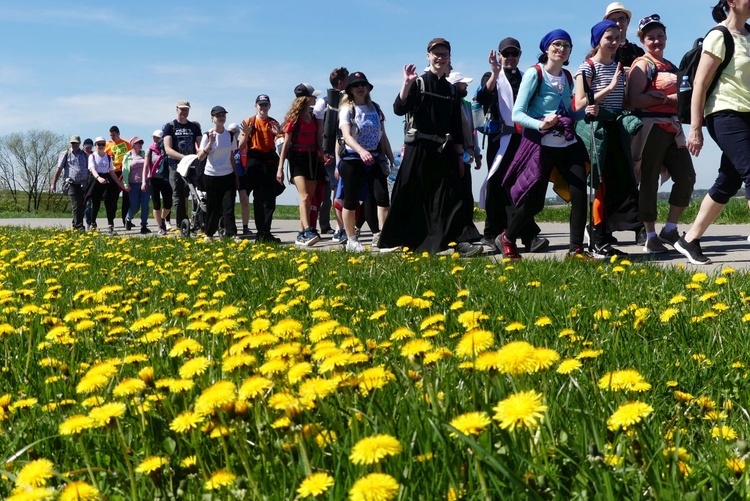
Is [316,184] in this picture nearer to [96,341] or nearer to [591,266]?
[591,266]

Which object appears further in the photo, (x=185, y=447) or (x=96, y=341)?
(x=96, y=341)

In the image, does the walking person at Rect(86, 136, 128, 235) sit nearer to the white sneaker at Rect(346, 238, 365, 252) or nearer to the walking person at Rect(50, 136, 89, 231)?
the walking person at Rect(50, 136, 89, 231)

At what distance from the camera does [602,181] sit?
8.31m

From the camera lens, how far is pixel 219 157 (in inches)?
465

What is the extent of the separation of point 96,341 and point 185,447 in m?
1.49

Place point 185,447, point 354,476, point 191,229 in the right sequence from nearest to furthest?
point 354,476, point 185,447, point 191,229

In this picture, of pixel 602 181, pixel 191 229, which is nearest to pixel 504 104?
pixel 602 181

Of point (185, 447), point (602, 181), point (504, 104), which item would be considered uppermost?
point (504, 104)

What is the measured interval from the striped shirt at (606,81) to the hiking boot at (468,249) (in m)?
1.89

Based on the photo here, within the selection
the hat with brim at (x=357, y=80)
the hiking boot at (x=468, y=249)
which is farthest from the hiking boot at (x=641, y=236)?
the hat with brim at (x=357, y=80)

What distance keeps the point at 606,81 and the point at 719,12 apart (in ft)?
Answer: 4.22

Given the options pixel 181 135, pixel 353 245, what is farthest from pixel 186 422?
pixel 181 135

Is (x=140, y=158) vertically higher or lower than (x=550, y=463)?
higher

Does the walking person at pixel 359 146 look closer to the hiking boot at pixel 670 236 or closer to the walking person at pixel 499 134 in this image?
the walking person at pixel 499 134
